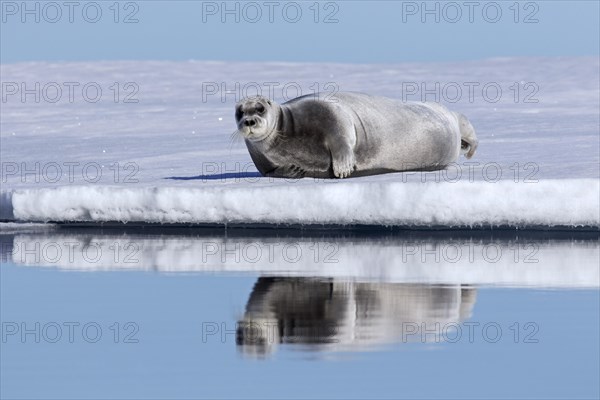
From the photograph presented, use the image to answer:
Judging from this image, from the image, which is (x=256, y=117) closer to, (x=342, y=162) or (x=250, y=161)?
(x=342, y=162)

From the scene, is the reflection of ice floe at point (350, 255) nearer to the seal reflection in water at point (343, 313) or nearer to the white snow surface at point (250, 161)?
the white snow surface at point (250, 161)

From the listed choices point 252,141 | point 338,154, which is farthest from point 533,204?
point 252,141

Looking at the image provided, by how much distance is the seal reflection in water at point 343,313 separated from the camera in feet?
17.5

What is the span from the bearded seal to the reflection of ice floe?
1.09 m

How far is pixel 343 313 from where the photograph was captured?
5.90 metres

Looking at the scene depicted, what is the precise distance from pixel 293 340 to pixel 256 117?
4856 mm

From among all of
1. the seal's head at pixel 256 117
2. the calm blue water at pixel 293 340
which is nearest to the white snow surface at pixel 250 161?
the seal's head at pixel 256 117

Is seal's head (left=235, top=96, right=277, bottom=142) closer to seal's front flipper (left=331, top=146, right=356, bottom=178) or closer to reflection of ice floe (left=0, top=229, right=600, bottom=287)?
seal's front flipper (left=331, top=146, right=356, bottom=178)

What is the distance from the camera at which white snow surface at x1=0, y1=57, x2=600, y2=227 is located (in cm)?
907

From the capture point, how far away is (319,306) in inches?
241

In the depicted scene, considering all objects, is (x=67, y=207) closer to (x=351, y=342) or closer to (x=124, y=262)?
(x=124, y=262)

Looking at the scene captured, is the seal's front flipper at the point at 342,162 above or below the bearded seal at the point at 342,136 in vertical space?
below

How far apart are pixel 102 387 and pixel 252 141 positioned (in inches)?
235

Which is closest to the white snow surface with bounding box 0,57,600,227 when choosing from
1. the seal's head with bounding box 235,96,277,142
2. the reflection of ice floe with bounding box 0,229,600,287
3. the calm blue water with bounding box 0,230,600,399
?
the reflection of ice floe with bounding box 0,229,600,287
